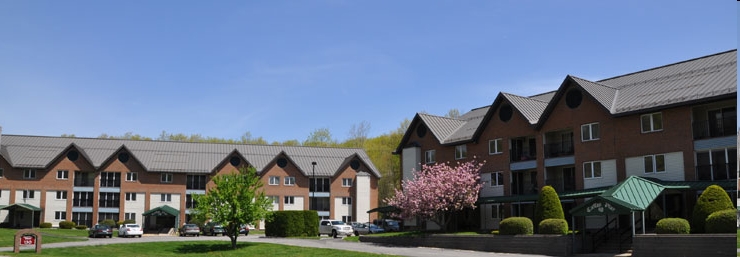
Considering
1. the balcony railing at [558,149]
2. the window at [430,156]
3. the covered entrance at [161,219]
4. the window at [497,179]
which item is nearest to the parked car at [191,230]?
the covered entrance at [161,219]

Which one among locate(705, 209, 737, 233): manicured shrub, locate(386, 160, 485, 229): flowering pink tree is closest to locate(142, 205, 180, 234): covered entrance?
locate(386, 160, 485, 229): flowering pink tree

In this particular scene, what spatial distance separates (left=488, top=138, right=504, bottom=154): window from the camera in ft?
150

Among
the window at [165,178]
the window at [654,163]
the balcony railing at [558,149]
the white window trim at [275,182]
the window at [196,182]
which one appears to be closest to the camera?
the window at [654,163]

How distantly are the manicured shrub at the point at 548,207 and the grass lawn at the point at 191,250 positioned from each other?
33.8 ft

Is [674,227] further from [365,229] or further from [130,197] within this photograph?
[130,197]

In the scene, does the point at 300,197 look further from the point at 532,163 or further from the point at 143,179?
the point at 532,163

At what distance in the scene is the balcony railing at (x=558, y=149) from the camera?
137ft

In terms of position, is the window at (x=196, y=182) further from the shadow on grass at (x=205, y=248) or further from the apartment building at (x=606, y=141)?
the shadow on grass at (x=205, y=248)

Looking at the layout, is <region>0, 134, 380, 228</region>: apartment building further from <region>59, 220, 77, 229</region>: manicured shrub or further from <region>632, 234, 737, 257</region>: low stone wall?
<region>632, 234, 737, 257</region>: low stone wall

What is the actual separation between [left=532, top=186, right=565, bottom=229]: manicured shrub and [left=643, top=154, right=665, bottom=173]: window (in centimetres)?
490

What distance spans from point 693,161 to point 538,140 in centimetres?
1039

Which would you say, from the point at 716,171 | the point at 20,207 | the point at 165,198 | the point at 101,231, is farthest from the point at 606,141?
the point at 20,207

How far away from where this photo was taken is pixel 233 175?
130ft

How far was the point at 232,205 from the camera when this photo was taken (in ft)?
127
